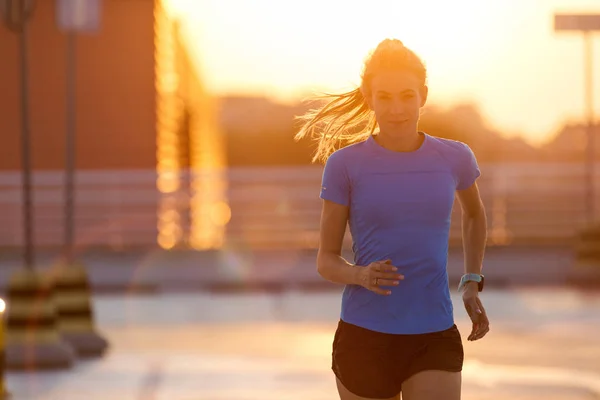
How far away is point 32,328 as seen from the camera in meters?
13.0

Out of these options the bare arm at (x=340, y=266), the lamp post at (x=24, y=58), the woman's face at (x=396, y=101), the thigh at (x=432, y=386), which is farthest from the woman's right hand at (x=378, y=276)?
the lamp post at (x=24, y=58)

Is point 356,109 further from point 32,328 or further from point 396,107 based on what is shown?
point 32,328

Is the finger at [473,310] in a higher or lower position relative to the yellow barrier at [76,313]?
higher

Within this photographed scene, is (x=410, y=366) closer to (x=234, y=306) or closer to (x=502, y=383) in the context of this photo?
(x=502, y=383)

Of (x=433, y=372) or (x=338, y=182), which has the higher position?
(x=338, y=182)

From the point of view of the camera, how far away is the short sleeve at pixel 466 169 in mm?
5480

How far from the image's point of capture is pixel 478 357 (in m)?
13.6

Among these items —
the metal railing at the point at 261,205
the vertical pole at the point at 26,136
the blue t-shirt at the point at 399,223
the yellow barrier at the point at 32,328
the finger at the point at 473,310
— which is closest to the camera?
the blue t-shirt at the point at 399,223

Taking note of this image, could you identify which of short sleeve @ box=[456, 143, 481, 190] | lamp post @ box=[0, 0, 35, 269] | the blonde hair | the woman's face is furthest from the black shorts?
lamp post @ box=[0, 0, 35, 269]

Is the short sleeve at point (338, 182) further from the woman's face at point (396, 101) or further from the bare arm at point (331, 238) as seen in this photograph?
the woman's face at point (396, 101)

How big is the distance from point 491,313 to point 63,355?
673 cm

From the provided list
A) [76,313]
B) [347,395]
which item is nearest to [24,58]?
[76,313]

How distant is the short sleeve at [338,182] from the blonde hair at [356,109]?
31 centimetres

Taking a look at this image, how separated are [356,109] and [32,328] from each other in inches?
310
